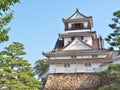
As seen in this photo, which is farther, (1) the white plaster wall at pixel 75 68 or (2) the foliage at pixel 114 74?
(1) the white plaster wall at pixel 75 68

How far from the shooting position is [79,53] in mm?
37375

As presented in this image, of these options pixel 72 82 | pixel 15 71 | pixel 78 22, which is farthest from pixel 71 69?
pixel 15 71

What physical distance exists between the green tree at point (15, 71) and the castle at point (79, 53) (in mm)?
12628

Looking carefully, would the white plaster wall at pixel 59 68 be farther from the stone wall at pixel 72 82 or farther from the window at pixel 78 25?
the window at pixel 78 25

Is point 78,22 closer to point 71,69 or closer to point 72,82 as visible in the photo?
point 71,69

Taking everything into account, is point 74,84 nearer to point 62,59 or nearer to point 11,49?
point 62,59

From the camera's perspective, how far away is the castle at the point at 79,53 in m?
36.8

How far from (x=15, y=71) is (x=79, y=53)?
1497cm

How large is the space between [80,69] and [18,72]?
14.8m

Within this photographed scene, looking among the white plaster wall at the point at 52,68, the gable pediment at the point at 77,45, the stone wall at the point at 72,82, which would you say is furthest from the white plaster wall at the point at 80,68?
the white plaster wall at the point at 52,68

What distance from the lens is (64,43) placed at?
40844mm

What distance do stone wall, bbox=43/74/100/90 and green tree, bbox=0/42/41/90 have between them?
39.4 feet

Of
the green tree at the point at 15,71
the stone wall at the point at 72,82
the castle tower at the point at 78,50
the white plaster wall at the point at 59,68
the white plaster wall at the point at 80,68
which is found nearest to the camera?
the green tree at the point at 15,71

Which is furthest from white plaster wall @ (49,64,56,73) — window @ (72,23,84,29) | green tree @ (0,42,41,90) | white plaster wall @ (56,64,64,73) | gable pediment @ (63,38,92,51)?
green tree @ (0,42,41,90)
